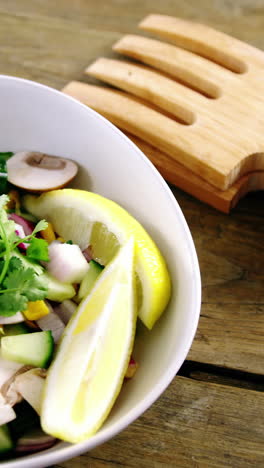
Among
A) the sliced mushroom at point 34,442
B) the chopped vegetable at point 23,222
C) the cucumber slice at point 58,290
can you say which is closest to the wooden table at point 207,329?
the sliced mushroom at point 34,442

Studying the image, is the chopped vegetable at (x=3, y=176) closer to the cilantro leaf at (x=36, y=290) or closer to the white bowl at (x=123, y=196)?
the white bowl at (x=123, y=196)

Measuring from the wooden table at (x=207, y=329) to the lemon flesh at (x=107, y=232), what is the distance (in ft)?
0.69

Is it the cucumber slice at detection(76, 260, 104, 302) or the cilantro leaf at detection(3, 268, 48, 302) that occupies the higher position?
the cilantro leaf at detection(3, 268, 48, 302)

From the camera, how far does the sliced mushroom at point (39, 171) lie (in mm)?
1251

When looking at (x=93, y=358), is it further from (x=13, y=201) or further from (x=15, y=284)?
(x=13, y=201)

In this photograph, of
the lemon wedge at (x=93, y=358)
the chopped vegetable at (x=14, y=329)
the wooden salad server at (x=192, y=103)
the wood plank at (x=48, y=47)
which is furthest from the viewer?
the wood plank at (x=48, y=47)

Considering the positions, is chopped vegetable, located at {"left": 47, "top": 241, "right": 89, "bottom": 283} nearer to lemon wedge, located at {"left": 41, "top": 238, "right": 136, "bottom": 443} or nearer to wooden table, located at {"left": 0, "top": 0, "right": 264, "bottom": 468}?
lemon wedge, located at {"left": 41, "top": 238, "right": 136, "bottom": 443}

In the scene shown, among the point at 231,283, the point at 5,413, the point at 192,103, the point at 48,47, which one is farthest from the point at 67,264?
the point at 48,47

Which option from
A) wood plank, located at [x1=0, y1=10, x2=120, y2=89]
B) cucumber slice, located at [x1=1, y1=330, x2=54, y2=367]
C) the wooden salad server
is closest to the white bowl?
cucumber slice, located at [x1=1, y1=330, x2=54, y2=367]

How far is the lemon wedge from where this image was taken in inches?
34.8

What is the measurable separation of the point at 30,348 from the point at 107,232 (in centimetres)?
24

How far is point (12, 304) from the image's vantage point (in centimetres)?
95

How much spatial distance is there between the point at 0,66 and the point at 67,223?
744 mm

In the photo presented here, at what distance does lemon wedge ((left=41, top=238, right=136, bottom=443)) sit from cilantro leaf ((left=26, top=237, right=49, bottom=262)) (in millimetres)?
109
